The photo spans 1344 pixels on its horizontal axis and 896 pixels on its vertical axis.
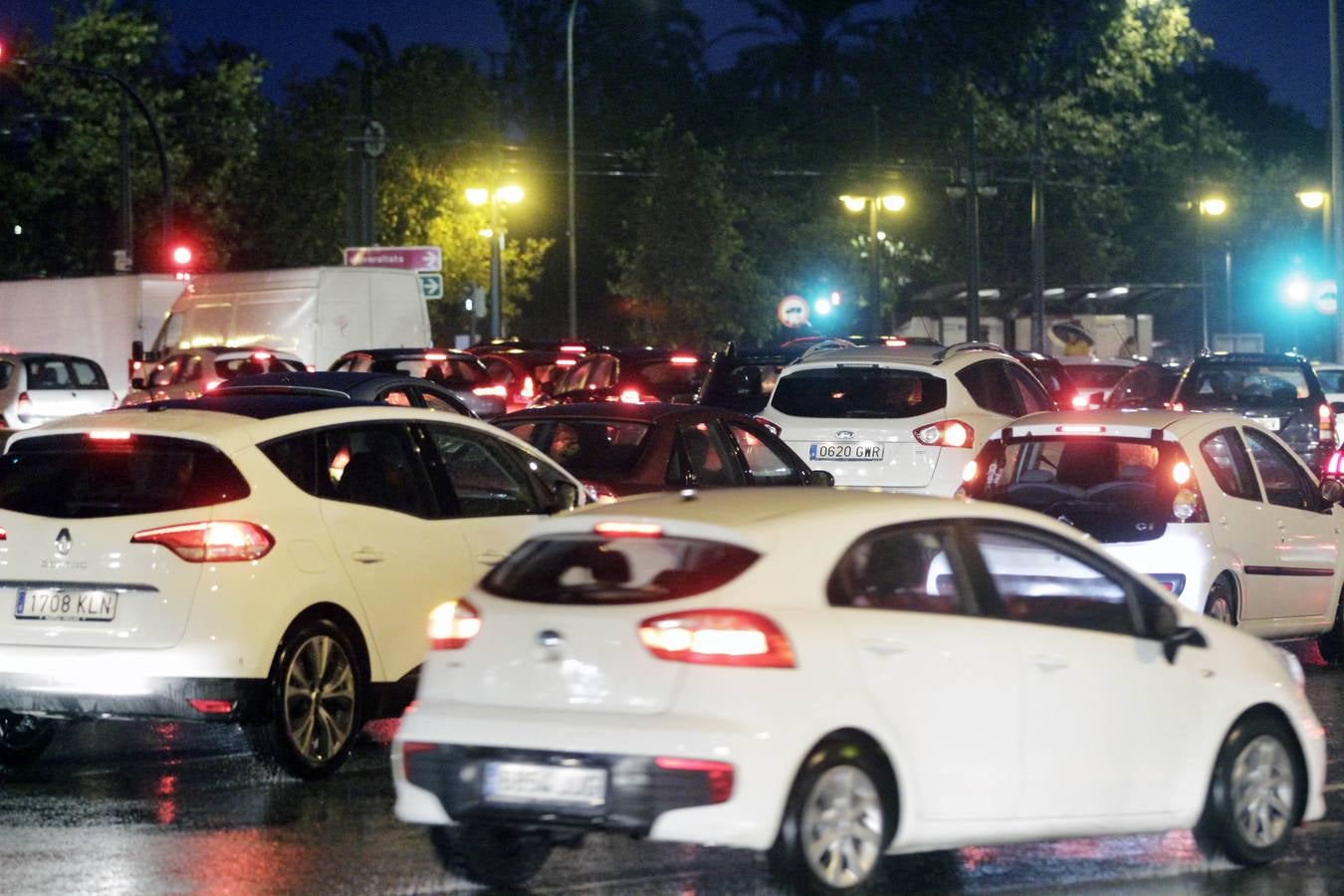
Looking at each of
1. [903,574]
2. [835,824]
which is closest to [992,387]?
[903,574]

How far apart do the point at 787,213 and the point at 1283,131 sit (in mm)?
47128

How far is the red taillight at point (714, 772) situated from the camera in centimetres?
665

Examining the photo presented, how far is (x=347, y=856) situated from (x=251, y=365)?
78.0 ft

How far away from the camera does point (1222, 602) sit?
12.6 meters

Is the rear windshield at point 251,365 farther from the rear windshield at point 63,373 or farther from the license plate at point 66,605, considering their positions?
the license plate at point 66,605

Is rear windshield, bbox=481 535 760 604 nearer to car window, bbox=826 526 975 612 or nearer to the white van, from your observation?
car window, bbox=826 526 975 612

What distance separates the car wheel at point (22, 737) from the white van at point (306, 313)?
80.6 feet

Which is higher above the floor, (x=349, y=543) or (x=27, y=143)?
(x=27, y=143)

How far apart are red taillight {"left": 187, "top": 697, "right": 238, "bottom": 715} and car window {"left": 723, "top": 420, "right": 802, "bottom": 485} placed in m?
6.02

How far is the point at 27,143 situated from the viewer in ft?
211

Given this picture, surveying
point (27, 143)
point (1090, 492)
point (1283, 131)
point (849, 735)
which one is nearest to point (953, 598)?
point (849, 735)

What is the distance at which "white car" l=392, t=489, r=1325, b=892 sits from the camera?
6750mm

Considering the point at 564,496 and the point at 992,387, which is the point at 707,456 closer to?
the point at 564,496

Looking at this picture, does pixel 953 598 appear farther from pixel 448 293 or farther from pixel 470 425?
pixel 448 293
